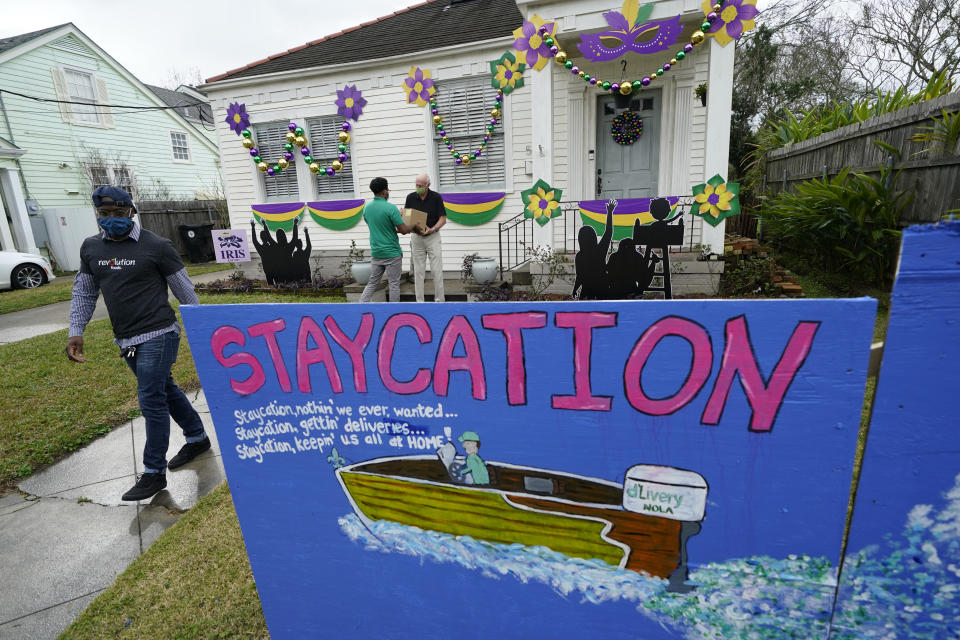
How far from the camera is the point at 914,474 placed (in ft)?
3.17

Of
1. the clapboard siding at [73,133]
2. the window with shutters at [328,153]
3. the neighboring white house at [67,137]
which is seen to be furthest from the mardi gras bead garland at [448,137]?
the clapboard siding at [73,133]

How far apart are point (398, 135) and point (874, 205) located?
6.93 m

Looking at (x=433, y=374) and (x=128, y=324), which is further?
(x=128, y=324)

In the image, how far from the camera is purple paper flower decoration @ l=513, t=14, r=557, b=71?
20.7ft

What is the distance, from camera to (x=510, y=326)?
1170 millimetres

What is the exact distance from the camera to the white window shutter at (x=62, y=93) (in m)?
15.1

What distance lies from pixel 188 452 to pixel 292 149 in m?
7.20

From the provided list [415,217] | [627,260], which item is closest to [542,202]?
[627,260]

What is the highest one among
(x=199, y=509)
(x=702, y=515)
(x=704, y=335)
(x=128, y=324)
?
(x=704, y=335)

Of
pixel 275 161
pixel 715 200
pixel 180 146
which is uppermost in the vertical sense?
pixel 180 146

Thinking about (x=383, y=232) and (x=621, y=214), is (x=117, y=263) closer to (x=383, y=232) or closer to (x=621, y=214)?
(x=383, y=232)

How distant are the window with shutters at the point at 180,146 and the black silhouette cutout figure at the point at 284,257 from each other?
1364cm

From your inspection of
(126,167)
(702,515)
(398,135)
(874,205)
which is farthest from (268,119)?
(126,167)

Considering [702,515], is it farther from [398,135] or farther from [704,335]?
[398,135]
